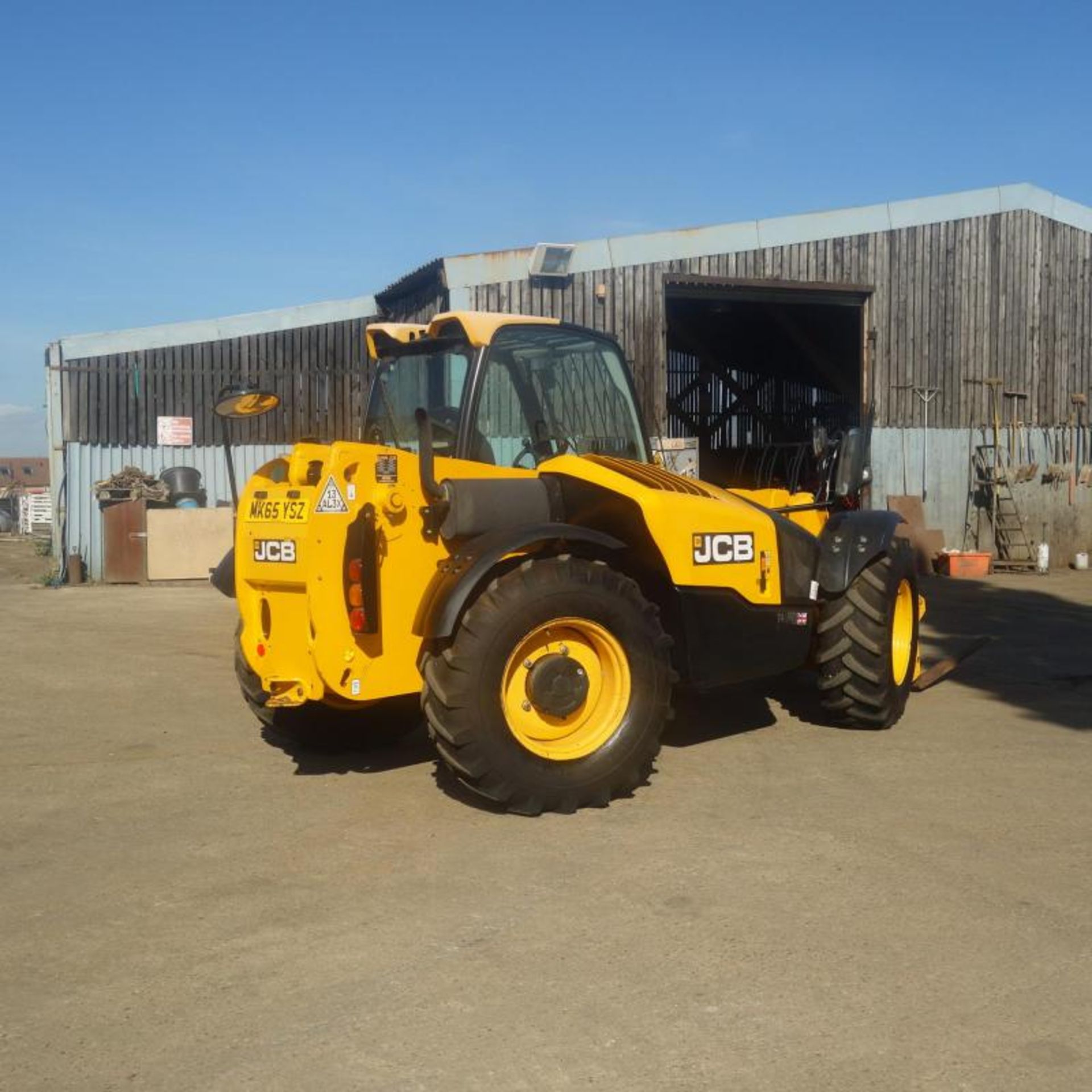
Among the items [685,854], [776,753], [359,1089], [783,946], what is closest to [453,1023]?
[359,1089]

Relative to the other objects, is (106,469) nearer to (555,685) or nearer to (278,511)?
(278,511)

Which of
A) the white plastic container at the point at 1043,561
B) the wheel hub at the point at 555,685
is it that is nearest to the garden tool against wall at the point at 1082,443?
the white plastic container at the point at 1043,561

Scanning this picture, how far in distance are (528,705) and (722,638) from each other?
1156 millimetres

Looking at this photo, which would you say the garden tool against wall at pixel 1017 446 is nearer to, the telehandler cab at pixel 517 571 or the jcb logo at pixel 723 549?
the telehandler cab at pixel 517 571

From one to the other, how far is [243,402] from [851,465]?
10.1 feet

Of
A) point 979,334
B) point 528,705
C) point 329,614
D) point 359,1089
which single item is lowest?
point 359,1089

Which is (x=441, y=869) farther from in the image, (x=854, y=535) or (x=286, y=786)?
(x=854, y=535)

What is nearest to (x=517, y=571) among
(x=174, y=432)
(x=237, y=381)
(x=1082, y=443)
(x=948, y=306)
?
(x=237, y=381)

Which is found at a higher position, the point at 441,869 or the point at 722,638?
the point at 722,638

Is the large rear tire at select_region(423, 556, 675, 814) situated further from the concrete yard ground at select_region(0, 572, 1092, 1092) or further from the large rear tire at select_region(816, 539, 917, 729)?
the large rear tire at select_region(816, 539, 917, 729)

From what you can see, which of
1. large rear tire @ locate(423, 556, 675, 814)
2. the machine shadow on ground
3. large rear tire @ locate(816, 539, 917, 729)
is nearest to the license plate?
large rear tire @ locate(423, 556, 675, 814)

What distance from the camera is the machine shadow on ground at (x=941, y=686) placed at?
6.77m

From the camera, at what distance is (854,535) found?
7223 millimetres

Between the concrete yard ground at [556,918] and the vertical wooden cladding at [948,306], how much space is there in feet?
34.4
